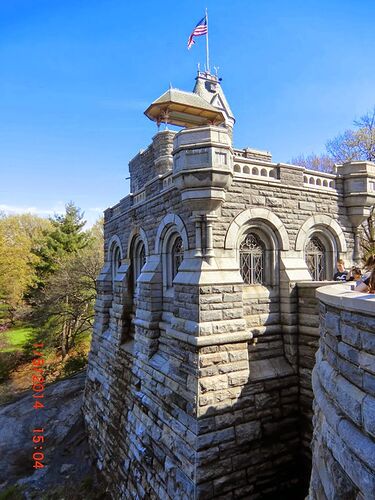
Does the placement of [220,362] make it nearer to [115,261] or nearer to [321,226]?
[321,226]

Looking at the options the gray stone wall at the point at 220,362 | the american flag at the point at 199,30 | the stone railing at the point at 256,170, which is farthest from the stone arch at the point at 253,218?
the american flag at the point at 199,30

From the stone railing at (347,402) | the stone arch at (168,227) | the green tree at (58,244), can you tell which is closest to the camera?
the stone railing at (347,402)

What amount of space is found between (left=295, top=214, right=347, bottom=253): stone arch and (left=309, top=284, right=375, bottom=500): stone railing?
469 cm

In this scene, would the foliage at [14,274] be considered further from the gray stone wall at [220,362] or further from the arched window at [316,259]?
the arched window at [316,259]

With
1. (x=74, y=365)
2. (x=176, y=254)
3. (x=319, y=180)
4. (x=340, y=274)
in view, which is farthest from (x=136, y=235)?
(x=74, y=365)

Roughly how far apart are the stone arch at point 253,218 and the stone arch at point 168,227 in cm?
102

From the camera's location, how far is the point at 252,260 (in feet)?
25.3

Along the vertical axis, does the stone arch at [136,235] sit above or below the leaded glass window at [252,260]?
above

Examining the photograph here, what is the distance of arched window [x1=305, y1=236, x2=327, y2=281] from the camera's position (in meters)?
8.83

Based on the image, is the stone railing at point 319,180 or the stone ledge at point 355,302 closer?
the stone ledge at point 355,302

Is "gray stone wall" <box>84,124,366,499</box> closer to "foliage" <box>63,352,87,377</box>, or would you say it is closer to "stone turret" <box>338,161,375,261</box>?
"stone turret" <box>338,161,375,261</box>

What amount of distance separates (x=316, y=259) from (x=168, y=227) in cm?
451

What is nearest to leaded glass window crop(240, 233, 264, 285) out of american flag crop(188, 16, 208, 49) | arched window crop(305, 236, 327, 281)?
Result: arched window crop(305, 236, 327, 281)

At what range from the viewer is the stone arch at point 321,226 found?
817cm
